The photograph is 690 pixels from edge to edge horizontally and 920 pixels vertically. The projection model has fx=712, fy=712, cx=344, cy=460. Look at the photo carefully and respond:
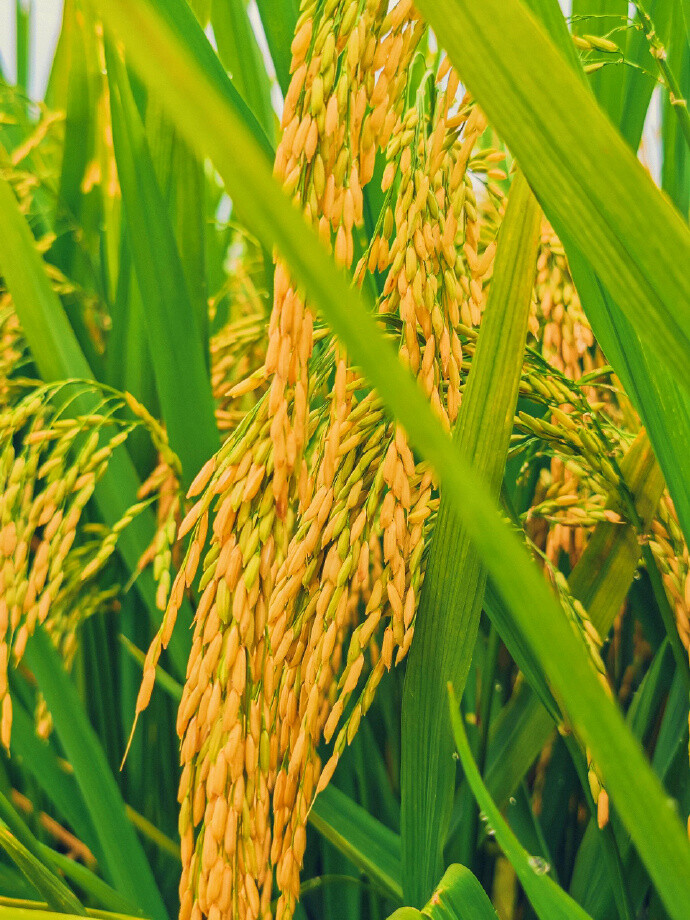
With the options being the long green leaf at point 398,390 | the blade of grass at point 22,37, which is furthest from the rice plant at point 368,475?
the blade of grass at point 22,37

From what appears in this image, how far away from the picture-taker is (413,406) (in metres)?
0.17

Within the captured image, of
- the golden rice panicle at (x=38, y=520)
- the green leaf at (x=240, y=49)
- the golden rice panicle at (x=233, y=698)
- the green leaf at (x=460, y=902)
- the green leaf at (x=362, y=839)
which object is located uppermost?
the green leaf at (x=240, y=49)

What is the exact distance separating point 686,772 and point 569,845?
0.13m

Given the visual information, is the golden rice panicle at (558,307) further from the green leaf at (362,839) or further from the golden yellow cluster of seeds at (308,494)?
the green leaf at (362,839)

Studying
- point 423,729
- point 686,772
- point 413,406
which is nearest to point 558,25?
point 413,406

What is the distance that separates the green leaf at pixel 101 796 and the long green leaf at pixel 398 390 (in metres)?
0.42

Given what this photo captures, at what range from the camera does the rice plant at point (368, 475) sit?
0.22 meters

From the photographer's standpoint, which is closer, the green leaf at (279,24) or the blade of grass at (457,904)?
the blade of grass at (457,904)

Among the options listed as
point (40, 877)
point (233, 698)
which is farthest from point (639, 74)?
point (40, 877)

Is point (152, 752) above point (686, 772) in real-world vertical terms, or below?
above

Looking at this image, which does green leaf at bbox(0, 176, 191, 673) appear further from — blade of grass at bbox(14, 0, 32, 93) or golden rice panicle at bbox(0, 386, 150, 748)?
blade of grass at bbox(14, 0, 32, 93)

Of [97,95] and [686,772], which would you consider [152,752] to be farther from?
[97,95]

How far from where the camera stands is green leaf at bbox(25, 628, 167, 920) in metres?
0.52

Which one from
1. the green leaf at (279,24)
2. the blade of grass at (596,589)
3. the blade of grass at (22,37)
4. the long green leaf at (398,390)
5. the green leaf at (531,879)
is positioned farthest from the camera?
the blade of grass at (22,37)
